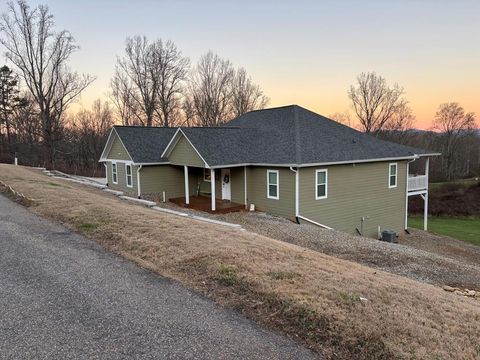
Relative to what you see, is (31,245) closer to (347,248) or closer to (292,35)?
(347,248)

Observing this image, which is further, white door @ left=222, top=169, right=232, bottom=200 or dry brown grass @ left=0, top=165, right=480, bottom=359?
white door @ left=222, top=169, right=232, bottom=200

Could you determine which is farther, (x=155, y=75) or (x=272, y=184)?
(x=155, y=75)

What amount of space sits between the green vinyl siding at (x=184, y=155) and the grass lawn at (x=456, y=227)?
16.9 metres

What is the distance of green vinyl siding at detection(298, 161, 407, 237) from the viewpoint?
16.1 meters

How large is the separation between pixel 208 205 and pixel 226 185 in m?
1.50

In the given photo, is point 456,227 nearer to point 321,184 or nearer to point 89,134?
point 321,184

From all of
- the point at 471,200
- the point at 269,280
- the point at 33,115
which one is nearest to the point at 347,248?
the point at 269,280

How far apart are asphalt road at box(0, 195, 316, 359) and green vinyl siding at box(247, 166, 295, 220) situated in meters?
10.3

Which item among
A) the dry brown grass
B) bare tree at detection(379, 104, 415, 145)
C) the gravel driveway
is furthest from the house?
bare tree at detection(379, 104, 415, 145)

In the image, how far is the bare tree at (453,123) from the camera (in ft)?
204

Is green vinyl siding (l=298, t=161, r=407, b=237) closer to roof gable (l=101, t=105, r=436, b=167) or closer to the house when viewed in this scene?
the house

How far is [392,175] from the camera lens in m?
19.7

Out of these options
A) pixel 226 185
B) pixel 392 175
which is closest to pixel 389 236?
pixel 392 175

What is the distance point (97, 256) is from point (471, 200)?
40.9 meters
